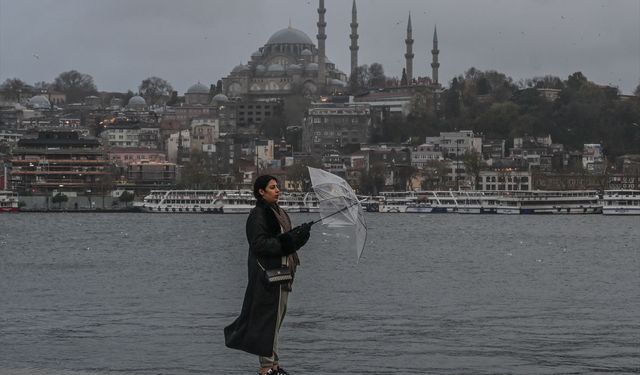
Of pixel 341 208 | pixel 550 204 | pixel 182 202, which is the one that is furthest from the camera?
pixel 182 202

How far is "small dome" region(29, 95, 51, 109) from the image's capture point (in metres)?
163

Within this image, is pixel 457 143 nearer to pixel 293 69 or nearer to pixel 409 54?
pixel 409 54

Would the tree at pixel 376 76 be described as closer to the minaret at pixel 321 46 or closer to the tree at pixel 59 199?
the minaret at pixel 321 46

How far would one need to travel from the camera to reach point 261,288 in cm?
1136

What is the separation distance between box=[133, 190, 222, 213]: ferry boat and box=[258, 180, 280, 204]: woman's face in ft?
265

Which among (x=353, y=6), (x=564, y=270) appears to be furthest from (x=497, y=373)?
(x=353, y=6)

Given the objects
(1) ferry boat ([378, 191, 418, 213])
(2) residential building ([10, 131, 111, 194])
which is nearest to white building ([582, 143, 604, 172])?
(1) ferry boat ([378, 191, 418, 213])

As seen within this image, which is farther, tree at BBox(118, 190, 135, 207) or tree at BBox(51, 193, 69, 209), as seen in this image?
tree at BBox(51, 193, 69, 209)

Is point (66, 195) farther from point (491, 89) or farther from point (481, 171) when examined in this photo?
point (491, 89)

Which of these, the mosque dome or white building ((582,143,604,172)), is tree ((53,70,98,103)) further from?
white building ((582,143,604,172))

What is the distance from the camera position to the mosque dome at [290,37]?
170 meters

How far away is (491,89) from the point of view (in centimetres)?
14338

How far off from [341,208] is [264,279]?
0.85 m

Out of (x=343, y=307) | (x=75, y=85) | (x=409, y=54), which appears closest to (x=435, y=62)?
(x=409, y=54)
